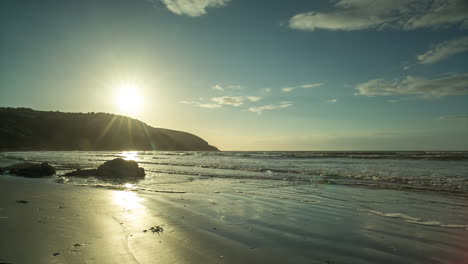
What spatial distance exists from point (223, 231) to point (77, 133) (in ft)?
399

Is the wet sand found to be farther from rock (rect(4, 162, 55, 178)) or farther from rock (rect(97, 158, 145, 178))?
rock (rect(97, 158, 145, 178))

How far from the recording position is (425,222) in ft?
18.4

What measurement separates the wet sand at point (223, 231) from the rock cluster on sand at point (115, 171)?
6.84 metres

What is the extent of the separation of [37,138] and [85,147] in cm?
1663

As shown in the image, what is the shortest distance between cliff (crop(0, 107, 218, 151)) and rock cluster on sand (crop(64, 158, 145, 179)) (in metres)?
80.3

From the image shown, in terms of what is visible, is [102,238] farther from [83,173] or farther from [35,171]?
[35,171]

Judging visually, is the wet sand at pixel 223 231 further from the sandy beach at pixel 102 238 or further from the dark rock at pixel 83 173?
the dark rock at pixel 83 173

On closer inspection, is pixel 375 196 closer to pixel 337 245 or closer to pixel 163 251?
pixel 337 245

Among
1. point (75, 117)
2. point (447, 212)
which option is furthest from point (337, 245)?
point (75, 117)

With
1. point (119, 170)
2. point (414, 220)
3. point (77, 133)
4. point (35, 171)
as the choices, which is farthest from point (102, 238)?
point (77, 133)

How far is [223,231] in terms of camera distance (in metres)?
4.71

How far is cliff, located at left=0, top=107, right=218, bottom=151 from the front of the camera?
276 ft

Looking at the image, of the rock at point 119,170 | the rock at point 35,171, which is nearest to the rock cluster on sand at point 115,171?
the rock at point 119,170

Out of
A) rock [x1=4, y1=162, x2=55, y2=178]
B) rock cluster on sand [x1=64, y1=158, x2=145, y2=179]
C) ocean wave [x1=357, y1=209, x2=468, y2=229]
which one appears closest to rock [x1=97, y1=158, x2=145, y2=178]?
rock cluster on sand [x1=64, y1=158, x2=145, y2=179]
